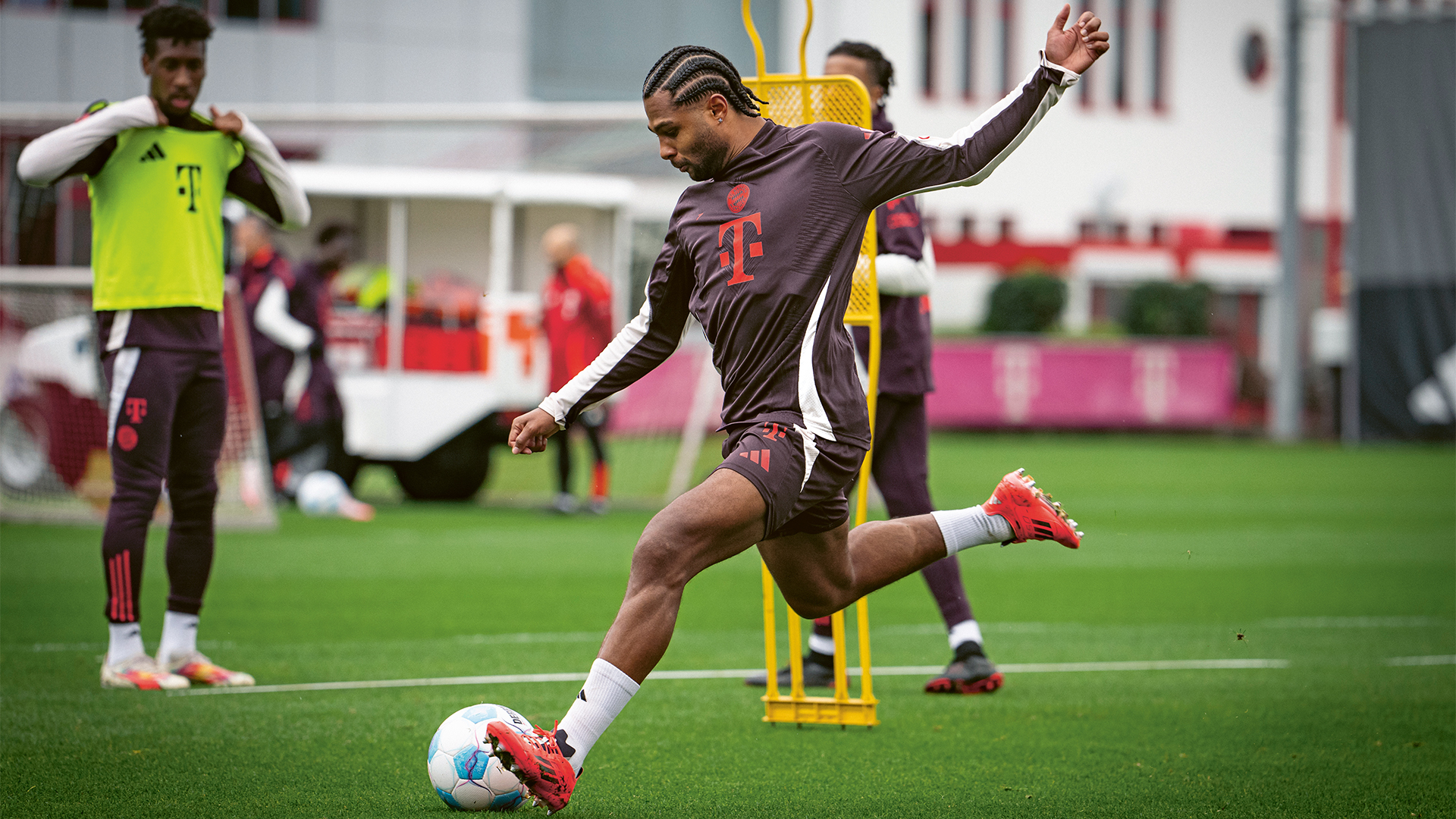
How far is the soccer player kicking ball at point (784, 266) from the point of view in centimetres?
382

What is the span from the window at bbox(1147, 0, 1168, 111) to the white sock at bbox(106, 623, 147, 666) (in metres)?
37.6

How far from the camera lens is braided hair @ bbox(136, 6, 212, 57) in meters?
5.30

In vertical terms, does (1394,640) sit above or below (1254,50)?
below

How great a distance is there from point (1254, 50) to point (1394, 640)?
36012 millimetres

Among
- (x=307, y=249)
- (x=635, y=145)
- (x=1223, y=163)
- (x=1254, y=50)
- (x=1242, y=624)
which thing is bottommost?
(x=1242, y=624)

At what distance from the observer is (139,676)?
542cm

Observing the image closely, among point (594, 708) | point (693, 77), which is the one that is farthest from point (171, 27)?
point (594, 708)

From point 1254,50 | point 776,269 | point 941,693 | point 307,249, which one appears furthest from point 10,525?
point 1254,50

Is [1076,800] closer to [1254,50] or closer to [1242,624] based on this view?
[1242,624]

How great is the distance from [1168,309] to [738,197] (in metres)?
26.2

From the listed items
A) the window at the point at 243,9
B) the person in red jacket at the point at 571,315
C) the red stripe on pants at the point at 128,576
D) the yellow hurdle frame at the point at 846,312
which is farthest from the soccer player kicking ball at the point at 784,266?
the window at the point at 243,9

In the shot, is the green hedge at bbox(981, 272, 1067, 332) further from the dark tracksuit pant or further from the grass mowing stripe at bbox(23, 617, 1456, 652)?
the dark tracksuit pant

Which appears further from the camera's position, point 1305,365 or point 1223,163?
point 1223,163

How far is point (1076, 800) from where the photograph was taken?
13.5ft
